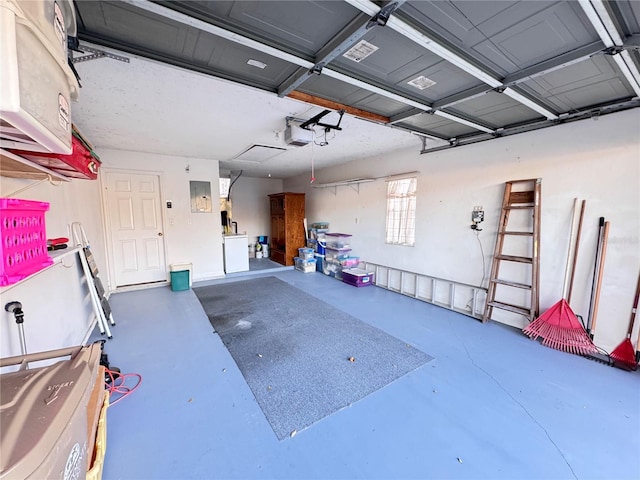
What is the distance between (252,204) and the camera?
26.4 feet

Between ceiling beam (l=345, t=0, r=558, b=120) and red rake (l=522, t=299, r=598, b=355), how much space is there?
7.55 feet

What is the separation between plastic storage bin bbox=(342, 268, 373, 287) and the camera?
16.2 ft

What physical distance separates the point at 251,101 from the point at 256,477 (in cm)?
292

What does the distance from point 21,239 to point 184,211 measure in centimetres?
411

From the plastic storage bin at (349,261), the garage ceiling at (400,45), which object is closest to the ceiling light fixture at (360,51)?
the garage ceiling at (400,45)

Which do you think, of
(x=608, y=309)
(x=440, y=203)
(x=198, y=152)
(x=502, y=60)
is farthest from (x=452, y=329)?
(x=198, y=152)

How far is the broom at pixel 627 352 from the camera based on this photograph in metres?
2.30

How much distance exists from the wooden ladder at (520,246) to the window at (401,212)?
134cm

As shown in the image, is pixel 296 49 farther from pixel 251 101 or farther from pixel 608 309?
pixel 608 309

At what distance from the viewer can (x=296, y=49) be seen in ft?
5.30

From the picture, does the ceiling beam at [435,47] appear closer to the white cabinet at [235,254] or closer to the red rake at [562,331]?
the red rake at [562,331]

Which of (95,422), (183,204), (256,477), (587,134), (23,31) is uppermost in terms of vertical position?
(587,134)

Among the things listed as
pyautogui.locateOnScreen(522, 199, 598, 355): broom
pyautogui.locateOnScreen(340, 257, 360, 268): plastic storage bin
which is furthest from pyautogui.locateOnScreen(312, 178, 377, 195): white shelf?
pyautogui.locateOnScreen(522, 199, 598, 355): broom

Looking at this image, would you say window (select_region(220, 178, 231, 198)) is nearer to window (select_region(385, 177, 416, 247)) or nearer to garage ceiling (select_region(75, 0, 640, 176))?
window (select_region(385, 177, 416, 247))
